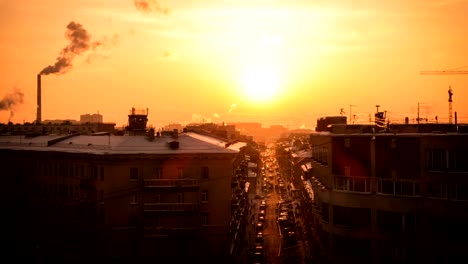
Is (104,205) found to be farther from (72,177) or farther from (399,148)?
(399,148)

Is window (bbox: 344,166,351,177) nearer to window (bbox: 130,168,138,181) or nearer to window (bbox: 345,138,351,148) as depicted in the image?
window (bbox: 345,138,351,148)

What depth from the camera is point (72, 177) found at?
5494 cm

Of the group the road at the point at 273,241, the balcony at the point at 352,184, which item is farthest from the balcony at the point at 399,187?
the road at the point at 273,241

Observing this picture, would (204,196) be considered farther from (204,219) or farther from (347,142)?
(347,142)

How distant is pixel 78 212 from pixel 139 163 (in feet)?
31.4

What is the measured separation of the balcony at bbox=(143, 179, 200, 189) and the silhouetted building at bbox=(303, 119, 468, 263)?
1482 cm

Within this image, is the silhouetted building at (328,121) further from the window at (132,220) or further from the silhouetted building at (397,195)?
the window at (132,220)

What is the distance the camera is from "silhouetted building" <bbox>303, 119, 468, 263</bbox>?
3372cm

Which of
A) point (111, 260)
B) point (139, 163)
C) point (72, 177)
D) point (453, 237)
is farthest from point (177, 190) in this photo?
point (453, 237)

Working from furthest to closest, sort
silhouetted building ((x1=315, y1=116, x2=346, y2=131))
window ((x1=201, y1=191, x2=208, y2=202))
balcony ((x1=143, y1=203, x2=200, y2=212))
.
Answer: silhouetted building ((x1=315, y1=116, x2=346, y2=131)) → window ((x1=201, y1=191, x2=208, y2=202)) → balcony ((x1=143, y1=203, x2=200, y2=212))

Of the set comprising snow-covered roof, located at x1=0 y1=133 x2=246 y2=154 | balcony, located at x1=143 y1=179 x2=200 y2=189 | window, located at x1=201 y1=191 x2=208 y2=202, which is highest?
snow-covered roof, located at x1=0 y1=133 x2=246 y2=154

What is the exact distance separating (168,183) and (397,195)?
2140 cm

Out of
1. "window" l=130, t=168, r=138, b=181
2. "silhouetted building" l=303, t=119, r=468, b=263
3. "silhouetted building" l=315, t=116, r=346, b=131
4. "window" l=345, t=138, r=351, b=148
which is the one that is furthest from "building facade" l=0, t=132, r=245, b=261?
"window" l=345, t=138, r=351, b=148

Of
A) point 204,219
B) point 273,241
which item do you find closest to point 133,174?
point 204,219
